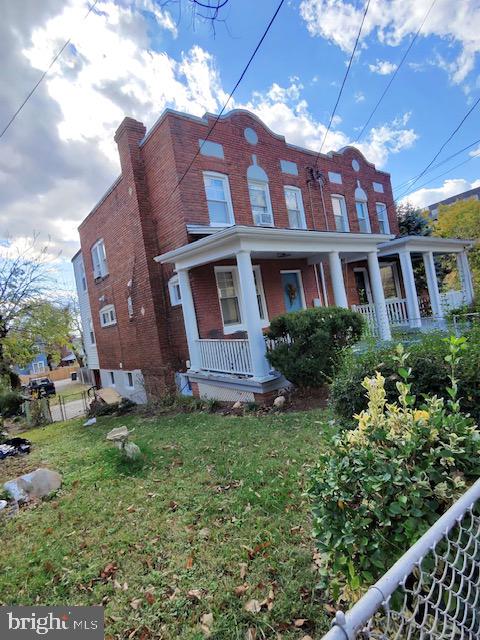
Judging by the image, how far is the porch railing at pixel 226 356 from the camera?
8.04 meters

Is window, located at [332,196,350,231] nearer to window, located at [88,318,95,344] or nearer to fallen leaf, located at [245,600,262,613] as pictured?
window, located at [88,318,95,344]

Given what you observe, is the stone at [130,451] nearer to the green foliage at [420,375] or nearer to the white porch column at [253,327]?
the green foliage at [420,375]

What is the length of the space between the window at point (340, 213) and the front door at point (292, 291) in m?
4.16

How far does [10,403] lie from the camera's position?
54.3 feet

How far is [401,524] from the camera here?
1674mm

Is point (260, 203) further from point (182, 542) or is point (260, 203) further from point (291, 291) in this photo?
point (182, 542)

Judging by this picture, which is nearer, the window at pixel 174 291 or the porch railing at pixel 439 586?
the porch railing at pixel 439 586

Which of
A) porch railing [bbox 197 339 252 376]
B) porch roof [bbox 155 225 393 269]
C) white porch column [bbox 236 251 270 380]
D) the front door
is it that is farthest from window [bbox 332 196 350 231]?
porch railing [bbox 197 339 252 376]

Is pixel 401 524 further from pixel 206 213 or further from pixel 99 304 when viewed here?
pixel 99 304

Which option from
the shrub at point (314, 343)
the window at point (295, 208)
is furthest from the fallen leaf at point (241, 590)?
the window at point (295, 208)

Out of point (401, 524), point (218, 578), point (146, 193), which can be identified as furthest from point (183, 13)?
point (146, 193)

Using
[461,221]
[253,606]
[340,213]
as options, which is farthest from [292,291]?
[461,221]

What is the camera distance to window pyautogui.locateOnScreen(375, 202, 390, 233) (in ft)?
56.0

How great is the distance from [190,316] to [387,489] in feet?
26.7
